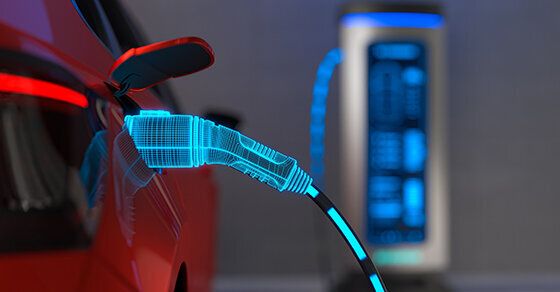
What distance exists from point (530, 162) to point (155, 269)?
246 centimetres

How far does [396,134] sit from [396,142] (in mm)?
34

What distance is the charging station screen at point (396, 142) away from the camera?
6.31ft

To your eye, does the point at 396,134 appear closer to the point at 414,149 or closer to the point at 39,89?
the point at 414,149

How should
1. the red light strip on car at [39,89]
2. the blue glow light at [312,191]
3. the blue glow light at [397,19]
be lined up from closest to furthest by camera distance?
the red light strip on car at [39,89]
the blue glow light at [312,191]
the blue glow light at [397,19]

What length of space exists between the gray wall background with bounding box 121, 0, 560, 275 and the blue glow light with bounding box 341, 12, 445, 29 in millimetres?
442

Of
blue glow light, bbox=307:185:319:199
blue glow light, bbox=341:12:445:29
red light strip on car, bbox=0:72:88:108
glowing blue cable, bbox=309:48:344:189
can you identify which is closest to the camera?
red light strip on car, bbox=0:72:88:108

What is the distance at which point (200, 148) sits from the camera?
406 mm

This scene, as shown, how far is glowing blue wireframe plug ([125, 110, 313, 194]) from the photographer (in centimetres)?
41

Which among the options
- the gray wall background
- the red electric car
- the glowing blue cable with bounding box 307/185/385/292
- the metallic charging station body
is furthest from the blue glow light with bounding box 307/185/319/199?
the gray wall background

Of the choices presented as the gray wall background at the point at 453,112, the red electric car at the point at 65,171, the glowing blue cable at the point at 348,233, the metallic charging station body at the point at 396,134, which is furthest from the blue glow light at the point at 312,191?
the gray wall background at the point at 453,112

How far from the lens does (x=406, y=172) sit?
6.31ft

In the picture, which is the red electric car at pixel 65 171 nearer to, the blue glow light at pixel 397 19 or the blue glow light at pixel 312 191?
the blue glow light at pixel 312 191

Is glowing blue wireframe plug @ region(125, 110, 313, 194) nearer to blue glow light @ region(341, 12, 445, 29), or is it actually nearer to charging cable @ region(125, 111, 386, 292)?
charging cable @ region(125, 111, 386, 292)

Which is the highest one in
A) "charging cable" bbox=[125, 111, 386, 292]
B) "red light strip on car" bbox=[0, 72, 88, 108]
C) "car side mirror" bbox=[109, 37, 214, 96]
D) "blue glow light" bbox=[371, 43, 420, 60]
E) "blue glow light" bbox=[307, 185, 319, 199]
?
"blue glow light" bbox=[371, 43, 420, 60]
